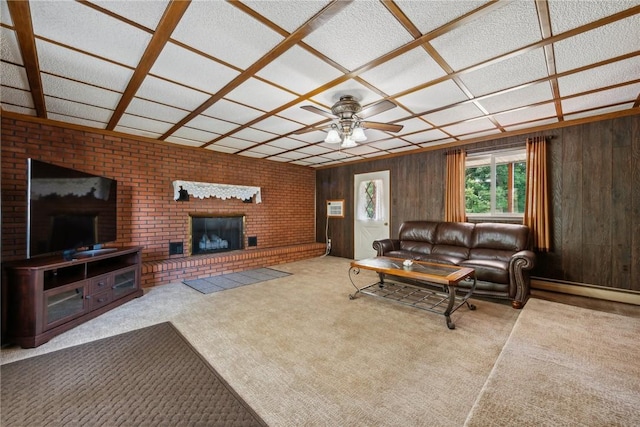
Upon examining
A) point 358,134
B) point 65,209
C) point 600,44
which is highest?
point 600,44

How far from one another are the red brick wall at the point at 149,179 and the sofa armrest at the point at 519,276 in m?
4.66

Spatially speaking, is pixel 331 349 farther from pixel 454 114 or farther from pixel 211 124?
pixel 211 124

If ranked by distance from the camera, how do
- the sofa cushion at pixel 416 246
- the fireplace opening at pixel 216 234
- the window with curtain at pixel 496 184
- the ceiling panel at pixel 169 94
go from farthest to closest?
the fireplace opening at pixel 216 234 → the sofa cushion at pixel 416 246 → the window with curtain at pixel 496 184 → the ceiling panel at pixel 169 94

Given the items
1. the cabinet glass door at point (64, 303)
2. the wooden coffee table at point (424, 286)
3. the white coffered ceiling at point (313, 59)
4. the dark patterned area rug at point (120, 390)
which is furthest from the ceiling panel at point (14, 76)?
the wooden coffee table at point (424, 286)

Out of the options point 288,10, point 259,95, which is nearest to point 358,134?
point 259,95

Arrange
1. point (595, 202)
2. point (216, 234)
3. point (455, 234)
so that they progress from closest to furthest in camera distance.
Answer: point (595, 202) → point (455, 234) → point (216, 234)

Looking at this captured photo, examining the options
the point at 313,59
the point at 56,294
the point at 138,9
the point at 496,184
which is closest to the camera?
the point at 138,9

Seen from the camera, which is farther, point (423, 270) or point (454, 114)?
point (454, 114)

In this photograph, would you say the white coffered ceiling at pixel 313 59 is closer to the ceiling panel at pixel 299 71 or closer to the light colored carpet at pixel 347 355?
the ceiling panel at pixel 299 71

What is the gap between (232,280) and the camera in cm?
438

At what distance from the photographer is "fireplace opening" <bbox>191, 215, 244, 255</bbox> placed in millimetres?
4977

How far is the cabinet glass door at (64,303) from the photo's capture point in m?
2.35

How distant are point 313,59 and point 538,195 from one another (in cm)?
390

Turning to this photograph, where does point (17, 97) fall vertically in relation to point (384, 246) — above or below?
above
